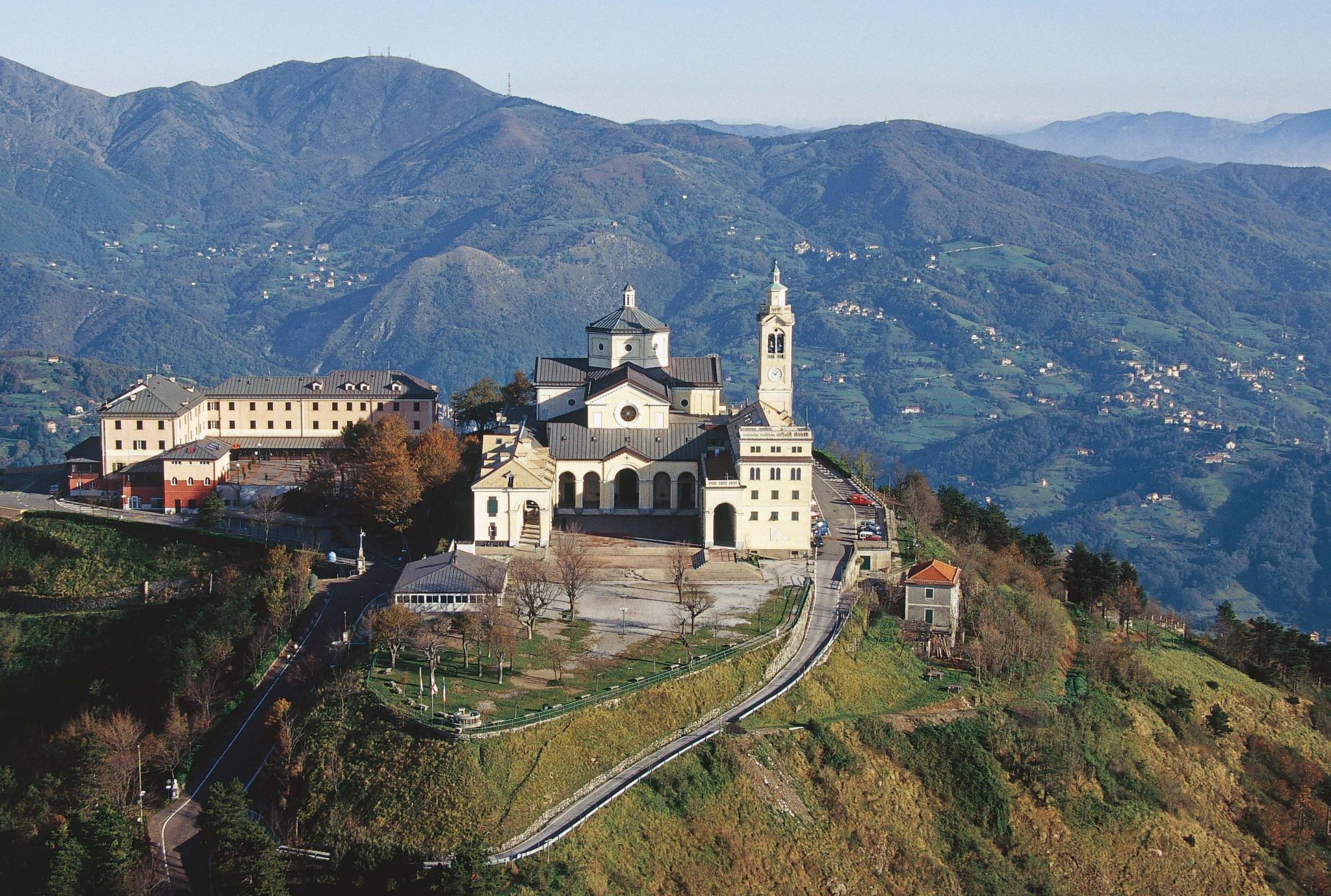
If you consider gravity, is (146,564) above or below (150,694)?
above

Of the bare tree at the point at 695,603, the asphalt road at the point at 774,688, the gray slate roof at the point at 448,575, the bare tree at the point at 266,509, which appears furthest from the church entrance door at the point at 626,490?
the bare tree at the point at 266,509

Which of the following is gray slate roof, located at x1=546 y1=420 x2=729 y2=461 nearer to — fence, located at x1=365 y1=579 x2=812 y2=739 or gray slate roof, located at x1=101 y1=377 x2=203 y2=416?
fence, located at x1=365 y1=579 x2=812 y2=739

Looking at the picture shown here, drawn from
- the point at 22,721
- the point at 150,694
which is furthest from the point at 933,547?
the point at 22,721

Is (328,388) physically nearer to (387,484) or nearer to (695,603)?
(387,484)

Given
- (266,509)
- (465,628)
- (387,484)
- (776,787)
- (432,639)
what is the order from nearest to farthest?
1. (776,787)
2. (432,639)
3. (465,628)
4. (387,484)
5. (266,509)

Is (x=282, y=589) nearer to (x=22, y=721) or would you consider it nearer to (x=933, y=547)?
(x=22, y=721)

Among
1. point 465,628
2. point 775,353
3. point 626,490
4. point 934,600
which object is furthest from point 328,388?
point 934,600
